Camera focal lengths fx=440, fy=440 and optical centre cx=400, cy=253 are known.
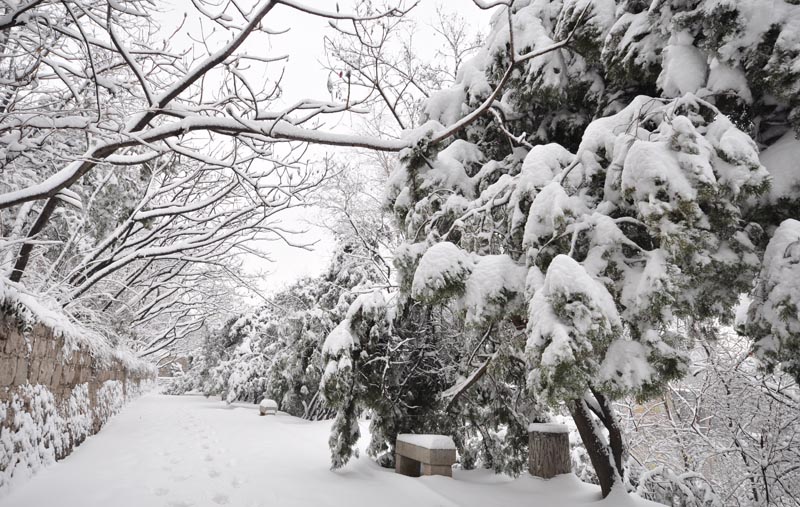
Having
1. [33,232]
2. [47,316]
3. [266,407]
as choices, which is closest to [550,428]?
[47,316]

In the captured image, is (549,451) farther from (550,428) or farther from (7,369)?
(7,369)

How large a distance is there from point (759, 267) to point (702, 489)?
12.2ft

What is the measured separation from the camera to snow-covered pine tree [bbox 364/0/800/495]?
6.15ft

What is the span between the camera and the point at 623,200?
2289mm

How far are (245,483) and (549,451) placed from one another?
2668 millimetres

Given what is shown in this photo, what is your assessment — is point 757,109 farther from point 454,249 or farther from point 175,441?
point 175,441

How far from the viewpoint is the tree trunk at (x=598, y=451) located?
3.55 m

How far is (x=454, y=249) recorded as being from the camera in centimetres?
260

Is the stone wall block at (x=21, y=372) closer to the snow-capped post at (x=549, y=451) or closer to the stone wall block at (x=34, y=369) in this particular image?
the stone wall block at (x=34, y=369)

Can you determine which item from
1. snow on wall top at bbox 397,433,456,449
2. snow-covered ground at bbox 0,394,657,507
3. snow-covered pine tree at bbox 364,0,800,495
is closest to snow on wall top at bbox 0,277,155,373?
snow-covered ground at bbox 0,394,657,507

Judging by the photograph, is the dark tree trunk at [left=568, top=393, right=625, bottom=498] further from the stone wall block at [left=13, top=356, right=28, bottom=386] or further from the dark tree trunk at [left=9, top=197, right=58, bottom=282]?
the dark tree trunk at [left=9, top=197, right=58, bottom=282]

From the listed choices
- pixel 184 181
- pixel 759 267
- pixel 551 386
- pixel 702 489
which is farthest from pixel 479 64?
pixel 184 181

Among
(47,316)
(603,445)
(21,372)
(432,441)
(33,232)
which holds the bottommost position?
(432,441)

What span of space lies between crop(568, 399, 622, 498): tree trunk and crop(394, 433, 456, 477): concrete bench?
116cm
